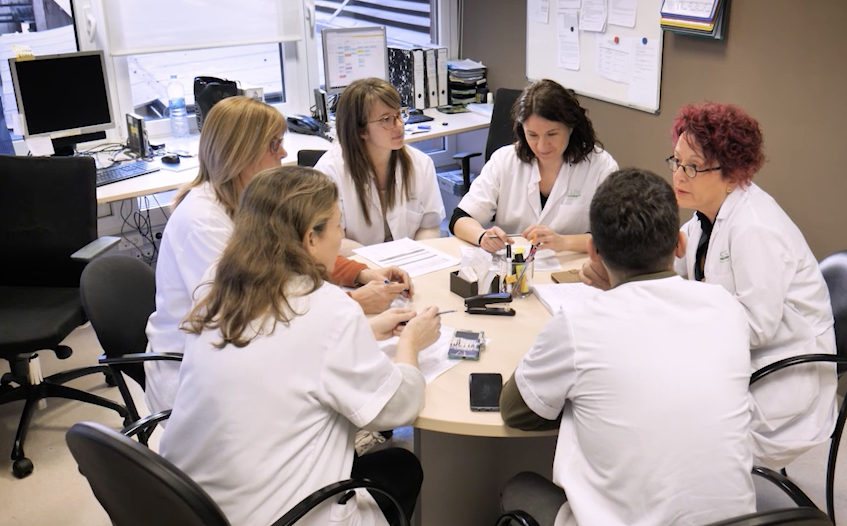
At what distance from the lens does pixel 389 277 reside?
7.43 feet

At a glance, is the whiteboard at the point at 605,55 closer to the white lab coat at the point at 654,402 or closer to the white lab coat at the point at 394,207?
the white lab coat at the point at 394,207

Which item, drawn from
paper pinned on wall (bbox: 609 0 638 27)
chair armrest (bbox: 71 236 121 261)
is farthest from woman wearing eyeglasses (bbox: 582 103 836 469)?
chair armrest (bbox: 71 236 121 261)

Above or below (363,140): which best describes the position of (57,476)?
below

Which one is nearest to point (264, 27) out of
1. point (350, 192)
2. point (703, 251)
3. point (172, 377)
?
point (350, 192)

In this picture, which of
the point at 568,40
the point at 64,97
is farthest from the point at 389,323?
the point at 568,40

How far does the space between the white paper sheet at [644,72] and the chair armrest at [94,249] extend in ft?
7.98

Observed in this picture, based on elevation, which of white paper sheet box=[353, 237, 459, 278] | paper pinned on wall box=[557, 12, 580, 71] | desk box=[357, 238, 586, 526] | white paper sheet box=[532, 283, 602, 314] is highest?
paper pinned on wall box=[557, 12, 580, 71]

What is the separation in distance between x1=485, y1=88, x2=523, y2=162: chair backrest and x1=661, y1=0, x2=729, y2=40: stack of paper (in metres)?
0.84

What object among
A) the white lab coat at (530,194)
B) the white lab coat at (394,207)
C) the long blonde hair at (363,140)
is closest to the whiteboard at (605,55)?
the white lab coat at (530,194)

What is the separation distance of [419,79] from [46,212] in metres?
2.39

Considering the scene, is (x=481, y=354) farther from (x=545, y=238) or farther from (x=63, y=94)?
(x=63, y=94)

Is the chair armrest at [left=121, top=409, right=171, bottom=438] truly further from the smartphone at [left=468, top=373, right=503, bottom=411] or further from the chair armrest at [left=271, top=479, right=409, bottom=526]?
the smartphone at [left=468, top=373, right=503, bottom=411]

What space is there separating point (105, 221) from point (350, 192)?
1.97 metres

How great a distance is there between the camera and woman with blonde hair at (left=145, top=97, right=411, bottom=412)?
6.68 feet
